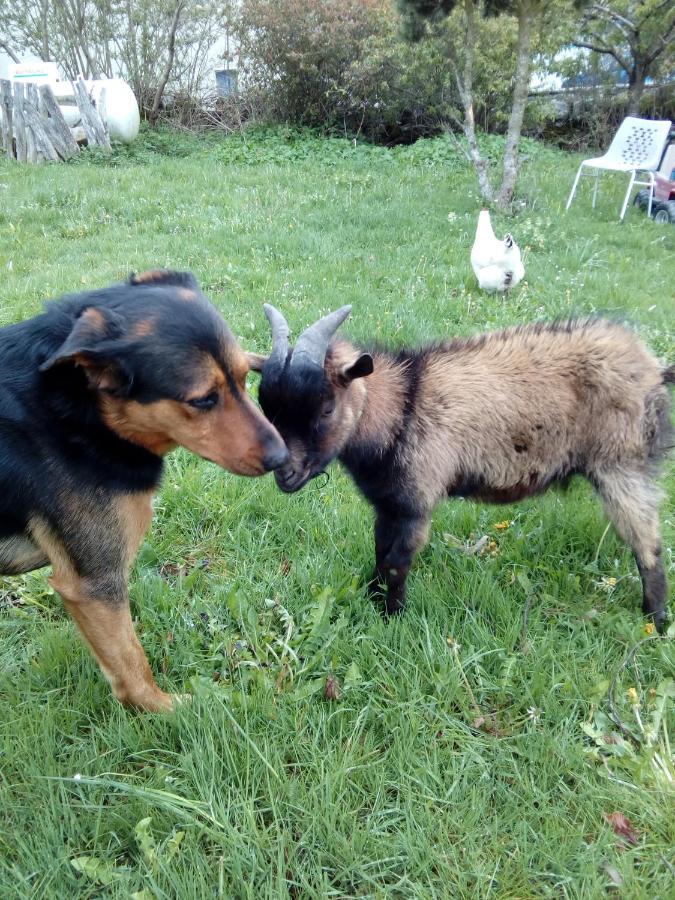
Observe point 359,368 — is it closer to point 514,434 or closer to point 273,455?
point 273,455

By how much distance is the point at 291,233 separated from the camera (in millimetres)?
8258

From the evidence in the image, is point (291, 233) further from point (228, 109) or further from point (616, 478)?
point (228, 109)

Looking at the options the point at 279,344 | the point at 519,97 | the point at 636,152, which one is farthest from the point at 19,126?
the point at 279,344

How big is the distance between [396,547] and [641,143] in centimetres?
1166

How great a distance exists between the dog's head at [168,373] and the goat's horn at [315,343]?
0.89 feet

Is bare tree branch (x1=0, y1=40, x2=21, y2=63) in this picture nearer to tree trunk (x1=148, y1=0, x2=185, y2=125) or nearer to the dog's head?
tree trunk (x1=148, y1=0, x2=185, y2=125)

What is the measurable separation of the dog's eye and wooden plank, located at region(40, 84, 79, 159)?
13149 millimetres

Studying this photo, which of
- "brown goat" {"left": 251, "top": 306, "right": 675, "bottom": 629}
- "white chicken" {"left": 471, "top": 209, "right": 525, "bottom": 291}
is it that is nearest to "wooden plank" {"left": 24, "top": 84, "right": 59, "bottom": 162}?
"white chicken" {"left": 471, "top": 209, "right": 525, "bottom": 291}

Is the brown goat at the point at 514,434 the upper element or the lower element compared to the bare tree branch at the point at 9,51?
lower

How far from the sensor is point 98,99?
14.7 m

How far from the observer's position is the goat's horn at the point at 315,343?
275 centimetres

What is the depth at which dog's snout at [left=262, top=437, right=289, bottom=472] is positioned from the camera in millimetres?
2477

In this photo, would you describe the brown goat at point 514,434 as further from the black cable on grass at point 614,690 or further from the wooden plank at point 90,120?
the wooden plank at point 90,120

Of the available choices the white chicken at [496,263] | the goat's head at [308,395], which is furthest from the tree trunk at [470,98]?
the goat's head at [308,395]
